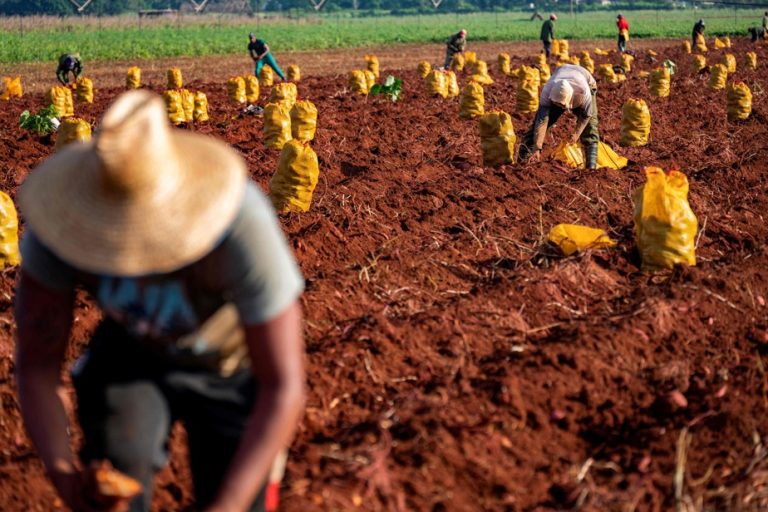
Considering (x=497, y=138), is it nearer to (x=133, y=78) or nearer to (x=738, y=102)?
(x=738, y=102)

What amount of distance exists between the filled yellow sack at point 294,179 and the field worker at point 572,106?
252cm

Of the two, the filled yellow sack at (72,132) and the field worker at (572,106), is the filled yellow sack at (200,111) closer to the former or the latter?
the filled yellow sack at (72,132)

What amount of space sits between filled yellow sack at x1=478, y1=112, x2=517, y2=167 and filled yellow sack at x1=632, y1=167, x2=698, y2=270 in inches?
156

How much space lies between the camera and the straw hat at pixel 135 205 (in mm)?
2176

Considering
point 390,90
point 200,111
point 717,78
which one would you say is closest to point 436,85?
point 390,90

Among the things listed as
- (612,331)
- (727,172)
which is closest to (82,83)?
(727,172)

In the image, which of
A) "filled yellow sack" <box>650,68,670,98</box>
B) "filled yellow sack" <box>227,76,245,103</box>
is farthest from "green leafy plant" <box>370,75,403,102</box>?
"filled yellow sack" <box>650,68,670,98</box>

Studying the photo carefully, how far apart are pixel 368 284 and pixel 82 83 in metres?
13.3

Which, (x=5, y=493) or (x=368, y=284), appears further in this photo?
(x=368, y=284)

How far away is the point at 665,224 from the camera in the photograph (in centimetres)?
661

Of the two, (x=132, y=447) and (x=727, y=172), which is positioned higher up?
(x=132, y=447)

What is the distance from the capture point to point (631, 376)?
4902 mm

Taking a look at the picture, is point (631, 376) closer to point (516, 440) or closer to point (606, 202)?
point (516, 440)

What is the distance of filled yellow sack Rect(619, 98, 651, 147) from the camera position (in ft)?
40.8
